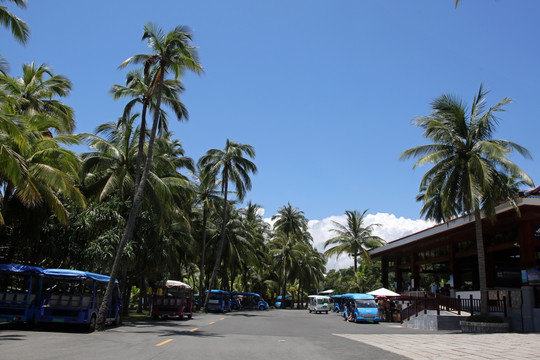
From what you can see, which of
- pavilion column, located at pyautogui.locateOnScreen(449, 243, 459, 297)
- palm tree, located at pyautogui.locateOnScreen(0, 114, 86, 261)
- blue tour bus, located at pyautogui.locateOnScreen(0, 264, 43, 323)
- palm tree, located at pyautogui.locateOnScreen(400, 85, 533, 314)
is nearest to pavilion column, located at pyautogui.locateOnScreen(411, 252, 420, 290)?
pavilion column, located at pyautogui.locateOnScreen(449, 243, 459, 297)

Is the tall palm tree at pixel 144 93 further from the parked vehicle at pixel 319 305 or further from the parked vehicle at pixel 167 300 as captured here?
the parked vehicle at pixel 319 305

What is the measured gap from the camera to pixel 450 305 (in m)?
27.0

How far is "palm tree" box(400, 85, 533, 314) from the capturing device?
21.6 m

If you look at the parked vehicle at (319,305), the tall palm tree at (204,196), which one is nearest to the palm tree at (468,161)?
the tall palm tree at (204,196)

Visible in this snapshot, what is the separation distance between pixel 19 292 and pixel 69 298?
1786 mm

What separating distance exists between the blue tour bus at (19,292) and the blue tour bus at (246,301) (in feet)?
111

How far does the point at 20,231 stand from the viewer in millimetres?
21109

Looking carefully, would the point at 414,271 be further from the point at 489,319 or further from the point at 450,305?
the point at 489,319

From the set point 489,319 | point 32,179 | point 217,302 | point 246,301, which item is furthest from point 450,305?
point 246,301

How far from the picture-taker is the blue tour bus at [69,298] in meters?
16.7

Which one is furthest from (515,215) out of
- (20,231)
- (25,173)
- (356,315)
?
(20,231)

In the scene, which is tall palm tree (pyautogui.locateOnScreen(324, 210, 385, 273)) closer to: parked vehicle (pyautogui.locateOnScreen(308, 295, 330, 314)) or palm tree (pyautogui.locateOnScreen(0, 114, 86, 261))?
parked vehicle (pyautogui.locateOnScreen(308, 295, 330, 314))

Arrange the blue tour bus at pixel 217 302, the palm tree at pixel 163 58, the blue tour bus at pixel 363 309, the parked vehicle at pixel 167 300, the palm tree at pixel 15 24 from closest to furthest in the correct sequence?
the palm tree at pixel 15 24
the palm tree at pixel 163 58
the parked vehicle at pixel 167 300
the blue tour bus at pixel 363 309
the blue tour bus at pixel 217 302

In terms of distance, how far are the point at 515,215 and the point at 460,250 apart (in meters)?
8.96
